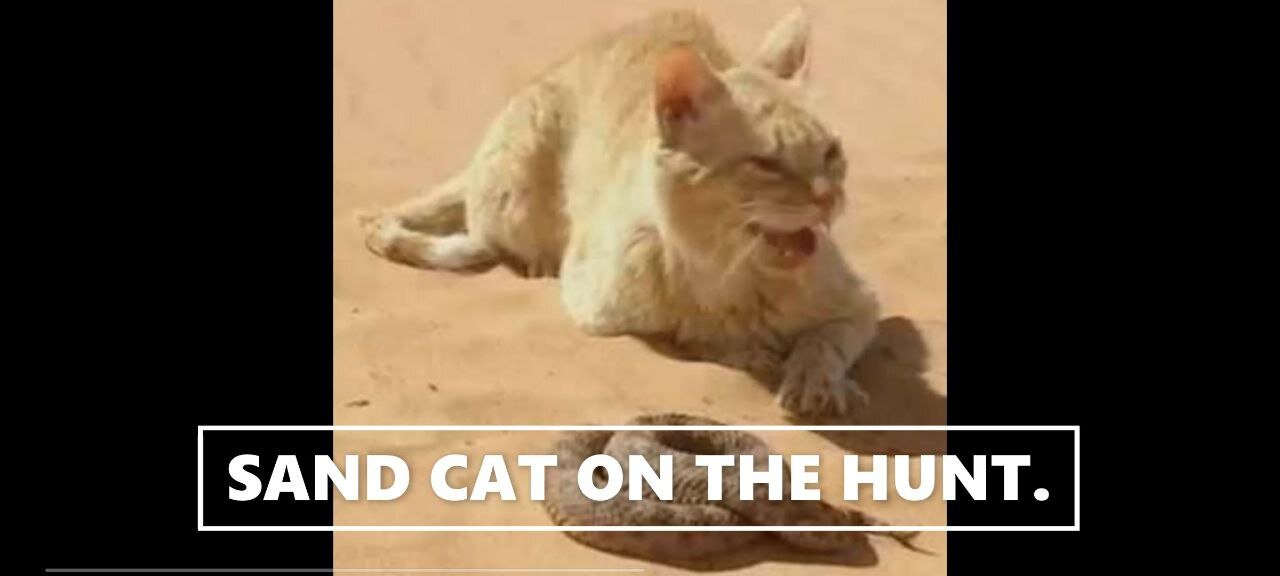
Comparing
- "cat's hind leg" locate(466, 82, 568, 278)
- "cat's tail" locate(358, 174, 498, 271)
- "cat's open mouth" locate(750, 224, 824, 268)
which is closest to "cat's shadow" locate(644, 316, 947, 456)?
"cat's open mouth" locate(750, 224, 824, 268)

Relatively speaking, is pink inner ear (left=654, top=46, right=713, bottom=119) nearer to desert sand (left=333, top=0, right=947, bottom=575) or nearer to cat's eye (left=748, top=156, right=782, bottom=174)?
cat's eye (left=748, top=156, right=782, bottom=174)

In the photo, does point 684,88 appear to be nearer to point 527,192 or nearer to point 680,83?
point 680,83

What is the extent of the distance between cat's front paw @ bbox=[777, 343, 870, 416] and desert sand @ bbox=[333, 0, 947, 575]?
60 millimetres

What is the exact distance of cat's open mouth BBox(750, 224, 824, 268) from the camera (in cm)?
441

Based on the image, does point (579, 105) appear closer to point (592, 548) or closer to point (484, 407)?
point (484, 407)

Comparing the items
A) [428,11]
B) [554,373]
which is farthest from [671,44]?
[428,11]

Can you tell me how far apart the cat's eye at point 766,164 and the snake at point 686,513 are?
0.81m

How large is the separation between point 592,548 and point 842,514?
24.3 inches

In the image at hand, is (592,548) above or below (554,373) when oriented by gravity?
below

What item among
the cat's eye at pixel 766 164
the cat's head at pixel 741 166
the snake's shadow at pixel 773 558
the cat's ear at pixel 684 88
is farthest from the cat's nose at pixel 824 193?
the snake's shadow at pixel 773 558

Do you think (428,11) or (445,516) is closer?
(445,516)

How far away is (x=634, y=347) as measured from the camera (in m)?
4.78

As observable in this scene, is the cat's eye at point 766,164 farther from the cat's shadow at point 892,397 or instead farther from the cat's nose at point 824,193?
the cat's shadow at point 892,397

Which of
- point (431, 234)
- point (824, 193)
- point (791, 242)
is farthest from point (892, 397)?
point (431, 234)
